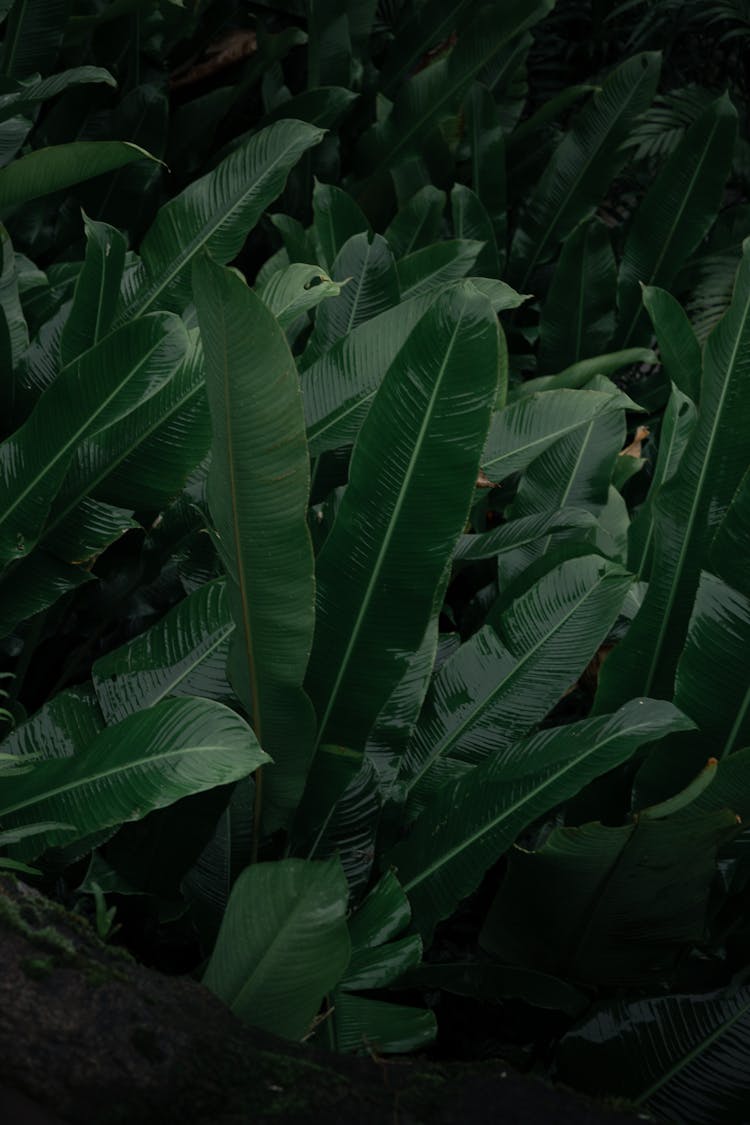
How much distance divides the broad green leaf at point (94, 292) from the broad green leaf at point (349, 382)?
1.10 feet

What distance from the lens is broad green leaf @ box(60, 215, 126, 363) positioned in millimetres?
1757

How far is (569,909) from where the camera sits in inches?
53.3

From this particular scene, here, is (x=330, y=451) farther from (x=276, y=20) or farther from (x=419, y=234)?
(x=276, y=20)

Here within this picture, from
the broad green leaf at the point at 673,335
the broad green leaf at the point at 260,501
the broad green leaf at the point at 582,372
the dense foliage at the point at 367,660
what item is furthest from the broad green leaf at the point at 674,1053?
the broad green leaf at the point at 582,372

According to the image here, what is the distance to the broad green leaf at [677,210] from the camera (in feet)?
10.1

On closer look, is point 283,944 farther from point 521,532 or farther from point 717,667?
point 521,532

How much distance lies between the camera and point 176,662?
4.79 feet

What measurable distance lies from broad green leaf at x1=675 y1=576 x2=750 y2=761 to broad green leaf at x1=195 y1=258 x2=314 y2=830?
47 centimetres

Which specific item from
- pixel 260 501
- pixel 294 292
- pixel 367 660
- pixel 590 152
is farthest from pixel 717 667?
pixel 590 152


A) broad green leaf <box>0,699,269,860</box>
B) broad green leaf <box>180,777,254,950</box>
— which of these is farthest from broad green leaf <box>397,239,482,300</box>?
broad green leaf <box>0,699,269,860</box>

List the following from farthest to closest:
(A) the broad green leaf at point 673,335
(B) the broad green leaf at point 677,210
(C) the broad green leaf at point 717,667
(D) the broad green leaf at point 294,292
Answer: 1. (B) the broad green leaf at point 677,210
2. (A) the broad green leaf at point 673,335
3. (D) the broad green leaf at point 294,292
4. (C) the broad green leaf at point 717,667

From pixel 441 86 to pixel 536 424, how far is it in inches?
67.1

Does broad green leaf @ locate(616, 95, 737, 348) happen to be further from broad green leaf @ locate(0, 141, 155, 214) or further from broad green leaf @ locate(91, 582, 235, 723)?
broad green leaf @ locate(91, 582, 235, 723)

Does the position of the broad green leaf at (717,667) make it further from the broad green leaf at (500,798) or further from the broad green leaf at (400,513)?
the broad green leaf at (400,513)
